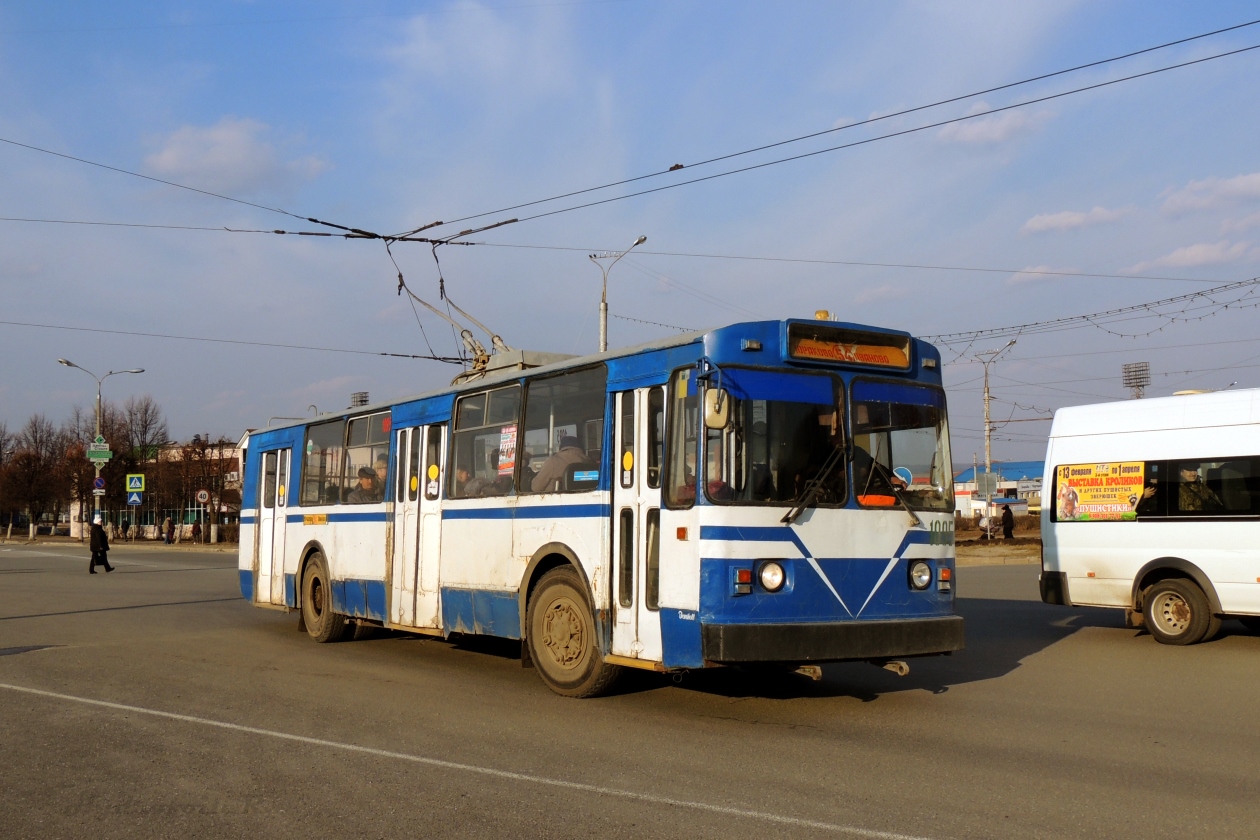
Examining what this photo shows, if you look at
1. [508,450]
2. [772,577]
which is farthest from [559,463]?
[772,577]

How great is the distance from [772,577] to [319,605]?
8.55 meters

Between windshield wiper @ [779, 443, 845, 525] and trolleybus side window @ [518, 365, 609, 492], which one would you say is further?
trolleybus side window @ [518, 365, 609, 492]

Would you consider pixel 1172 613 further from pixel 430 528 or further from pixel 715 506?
pixel 430 528

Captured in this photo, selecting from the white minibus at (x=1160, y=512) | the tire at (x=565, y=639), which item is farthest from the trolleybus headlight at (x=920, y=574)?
the white minibus at (x=1160, y=512)

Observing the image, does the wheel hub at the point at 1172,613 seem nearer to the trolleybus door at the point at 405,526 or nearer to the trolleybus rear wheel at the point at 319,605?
the trolleybus door at the point at 405,526

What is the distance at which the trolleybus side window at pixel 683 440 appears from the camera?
27.4 feet

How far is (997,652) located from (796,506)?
590 cm

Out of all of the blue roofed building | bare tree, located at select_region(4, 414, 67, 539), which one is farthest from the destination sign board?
bare tree, located at select_region(4, 414, 67, 539)

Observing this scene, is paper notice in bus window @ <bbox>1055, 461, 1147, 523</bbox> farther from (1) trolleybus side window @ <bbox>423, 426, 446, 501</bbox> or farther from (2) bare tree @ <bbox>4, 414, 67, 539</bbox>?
(2) bare tree @ <bbox>4, 414, 67, 539</bbox>

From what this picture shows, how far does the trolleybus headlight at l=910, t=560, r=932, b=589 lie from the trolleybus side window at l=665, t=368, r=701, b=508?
194 centimetres

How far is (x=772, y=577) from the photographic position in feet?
26.8

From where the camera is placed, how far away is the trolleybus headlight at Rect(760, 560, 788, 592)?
8.15 m

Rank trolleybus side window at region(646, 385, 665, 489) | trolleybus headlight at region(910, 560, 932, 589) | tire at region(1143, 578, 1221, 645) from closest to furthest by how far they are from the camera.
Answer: trolleybus side window at region(646, 385, 665, 489) → trolleybus headlight at region(910, 560, 932, 589) → tire at region(1143, 578, 1221, 645)

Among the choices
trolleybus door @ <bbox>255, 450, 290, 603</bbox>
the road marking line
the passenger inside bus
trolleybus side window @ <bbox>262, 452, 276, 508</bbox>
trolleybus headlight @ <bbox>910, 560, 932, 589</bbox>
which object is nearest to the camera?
the road marking line
